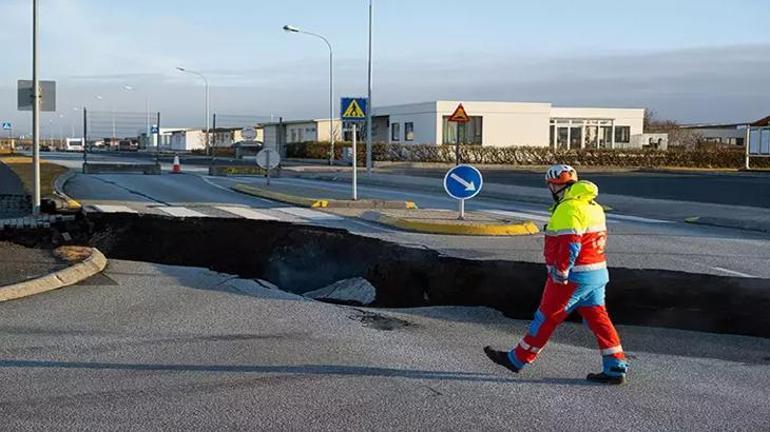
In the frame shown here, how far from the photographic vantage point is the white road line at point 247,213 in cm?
1634

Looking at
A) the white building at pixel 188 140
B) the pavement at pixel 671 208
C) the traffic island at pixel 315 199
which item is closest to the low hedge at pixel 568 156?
the pavement at pixel 671 208

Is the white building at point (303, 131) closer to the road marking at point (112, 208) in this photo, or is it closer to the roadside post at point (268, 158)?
the roadside post at point (268, 158)

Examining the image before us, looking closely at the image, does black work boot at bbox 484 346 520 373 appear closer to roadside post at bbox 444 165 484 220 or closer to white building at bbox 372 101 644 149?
roadside post at bbox 444 165 484 220

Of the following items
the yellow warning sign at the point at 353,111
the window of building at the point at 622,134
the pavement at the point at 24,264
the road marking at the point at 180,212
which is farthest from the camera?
the window of building at the point at 622,134

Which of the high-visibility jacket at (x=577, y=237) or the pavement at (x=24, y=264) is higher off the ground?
the high-visibility jacket at (x=577, y=237)

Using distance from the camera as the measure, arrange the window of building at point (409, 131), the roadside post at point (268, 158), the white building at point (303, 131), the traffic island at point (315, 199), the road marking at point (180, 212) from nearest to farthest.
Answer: the road marking at point (180, 212)
the traffic island at point (315, 199)
the roadside post at point (268, 158)
the window of building at point (409, 131)
the white building at point (303, 131)

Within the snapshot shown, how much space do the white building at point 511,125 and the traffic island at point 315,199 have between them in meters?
33.3

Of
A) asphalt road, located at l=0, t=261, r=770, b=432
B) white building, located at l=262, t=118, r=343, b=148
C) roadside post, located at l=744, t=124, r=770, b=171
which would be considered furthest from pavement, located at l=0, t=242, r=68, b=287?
white building, located at l=262, t=118, r=343, b=148

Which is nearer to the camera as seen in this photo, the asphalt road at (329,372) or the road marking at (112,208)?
the asphalt road at (329,372)

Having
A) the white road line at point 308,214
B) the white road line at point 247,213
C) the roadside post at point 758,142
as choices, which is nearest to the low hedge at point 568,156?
the roadside post at point 758,142

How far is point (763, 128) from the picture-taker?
158ft

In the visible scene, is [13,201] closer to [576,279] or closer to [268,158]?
[268,158]

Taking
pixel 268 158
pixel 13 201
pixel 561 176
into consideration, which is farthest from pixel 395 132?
Result: pixel 561 176

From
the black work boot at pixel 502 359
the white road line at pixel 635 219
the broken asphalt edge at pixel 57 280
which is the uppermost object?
the white road line at pixel 635 219
